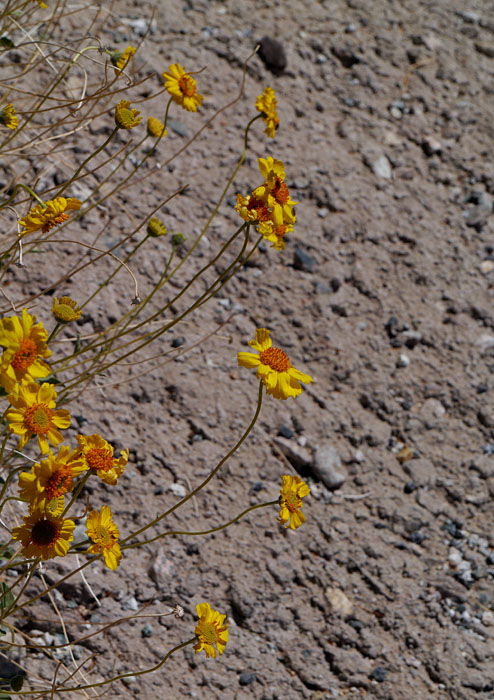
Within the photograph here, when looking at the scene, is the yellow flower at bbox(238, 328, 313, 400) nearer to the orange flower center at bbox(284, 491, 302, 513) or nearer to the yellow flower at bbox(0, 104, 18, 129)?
the orange flower center at bbox(284, 491, 302, 513)

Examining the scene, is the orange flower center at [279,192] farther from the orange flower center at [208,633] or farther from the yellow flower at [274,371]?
the orange flower center at [208,633]

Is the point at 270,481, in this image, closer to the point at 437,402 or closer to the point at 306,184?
the point at 437,402

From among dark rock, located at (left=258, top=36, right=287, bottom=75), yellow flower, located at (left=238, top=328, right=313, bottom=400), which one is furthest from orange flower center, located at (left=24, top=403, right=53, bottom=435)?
dark rock, located at (left=258, top=36, right=287, bottom=75)

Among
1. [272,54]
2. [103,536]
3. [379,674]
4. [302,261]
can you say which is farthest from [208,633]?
[272,54]

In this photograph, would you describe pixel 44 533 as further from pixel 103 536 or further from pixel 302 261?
pixel 302 261

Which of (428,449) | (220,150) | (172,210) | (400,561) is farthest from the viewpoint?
(220,150)

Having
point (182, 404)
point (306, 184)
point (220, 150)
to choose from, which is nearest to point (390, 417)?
point (182, 404)
